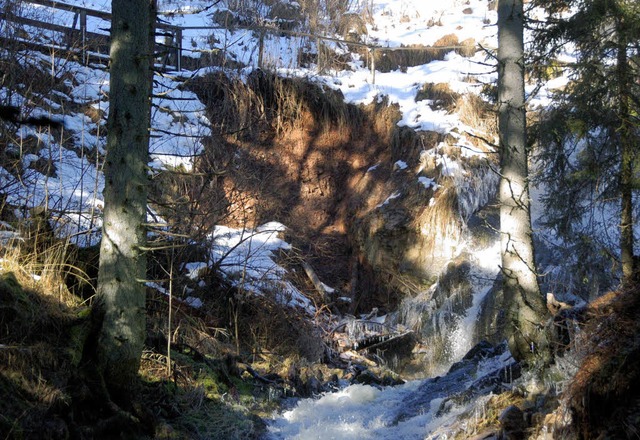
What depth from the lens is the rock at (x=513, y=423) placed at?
4414mm

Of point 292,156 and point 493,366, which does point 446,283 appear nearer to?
point 493,366

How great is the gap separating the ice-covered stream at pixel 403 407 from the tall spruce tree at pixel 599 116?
240 cm

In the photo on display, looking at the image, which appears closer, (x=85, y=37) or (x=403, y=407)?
(x=403, y=407)

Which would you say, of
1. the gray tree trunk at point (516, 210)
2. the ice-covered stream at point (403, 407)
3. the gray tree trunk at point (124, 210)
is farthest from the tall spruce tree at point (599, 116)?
the gray tree trunk at point (124, 210)

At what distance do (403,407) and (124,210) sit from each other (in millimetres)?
4271

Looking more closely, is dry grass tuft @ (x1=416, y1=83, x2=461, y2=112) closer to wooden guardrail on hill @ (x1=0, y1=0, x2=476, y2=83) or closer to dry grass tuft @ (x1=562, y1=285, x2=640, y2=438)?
wooden guardrail on hill @ (x1=0, y1=0, x2=476, y2=83)

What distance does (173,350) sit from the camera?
265 inches

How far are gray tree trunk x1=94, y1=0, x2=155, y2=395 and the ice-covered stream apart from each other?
6.92ft

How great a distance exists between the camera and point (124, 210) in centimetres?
476

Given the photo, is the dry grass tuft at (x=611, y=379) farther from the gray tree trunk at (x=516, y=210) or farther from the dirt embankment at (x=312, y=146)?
the dirt embankment at (x=312, y=146)

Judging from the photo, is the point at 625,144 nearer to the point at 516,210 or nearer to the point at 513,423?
the point at 516,210

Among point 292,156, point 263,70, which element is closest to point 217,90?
point 263,70

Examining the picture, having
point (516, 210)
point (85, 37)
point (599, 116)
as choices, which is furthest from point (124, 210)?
point (85, 37)

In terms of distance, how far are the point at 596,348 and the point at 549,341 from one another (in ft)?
4.82
